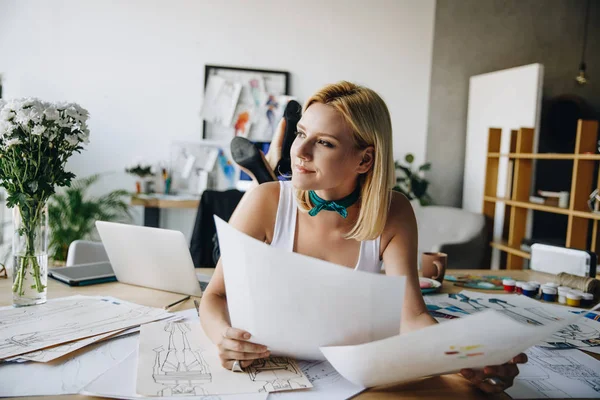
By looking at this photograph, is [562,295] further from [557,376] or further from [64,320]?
[64,320]

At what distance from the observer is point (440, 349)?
720mm

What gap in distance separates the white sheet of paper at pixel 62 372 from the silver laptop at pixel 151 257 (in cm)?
36

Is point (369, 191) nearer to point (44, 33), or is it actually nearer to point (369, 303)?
point (369, 303)

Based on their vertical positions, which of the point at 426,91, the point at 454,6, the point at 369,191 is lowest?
the point at 369,191

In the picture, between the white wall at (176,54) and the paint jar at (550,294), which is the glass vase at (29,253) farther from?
the white wall at (176,54)

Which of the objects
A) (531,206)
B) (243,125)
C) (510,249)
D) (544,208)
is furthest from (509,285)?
(243,125)

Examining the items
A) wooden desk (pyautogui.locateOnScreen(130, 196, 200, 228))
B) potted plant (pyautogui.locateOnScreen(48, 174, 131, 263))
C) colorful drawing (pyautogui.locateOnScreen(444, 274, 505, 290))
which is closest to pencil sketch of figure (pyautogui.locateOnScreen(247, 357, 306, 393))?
colorful drawing (pyautogui.locateOnScreen(444, 274, 505, 290))

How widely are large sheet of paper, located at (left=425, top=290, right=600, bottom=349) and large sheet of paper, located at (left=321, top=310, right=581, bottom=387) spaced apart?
1.46 feet

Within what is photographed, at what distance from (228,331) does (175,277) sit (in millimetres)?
525

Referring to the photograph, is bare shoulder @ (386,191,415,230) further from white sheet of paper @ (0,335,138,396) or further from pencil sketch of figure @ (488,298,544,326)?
white sheet of paper @ (0,335,138,396)

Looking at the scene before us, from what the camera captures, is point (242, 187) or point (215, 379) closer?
point (215, 379)

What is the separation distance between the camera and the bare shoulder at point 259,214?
1205mm

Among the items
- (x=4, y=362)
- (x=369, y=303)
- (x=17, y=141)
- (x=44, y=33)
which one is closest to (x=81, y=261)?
(x=17, y=141)

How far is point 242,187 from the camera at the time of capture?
13.1 ft
